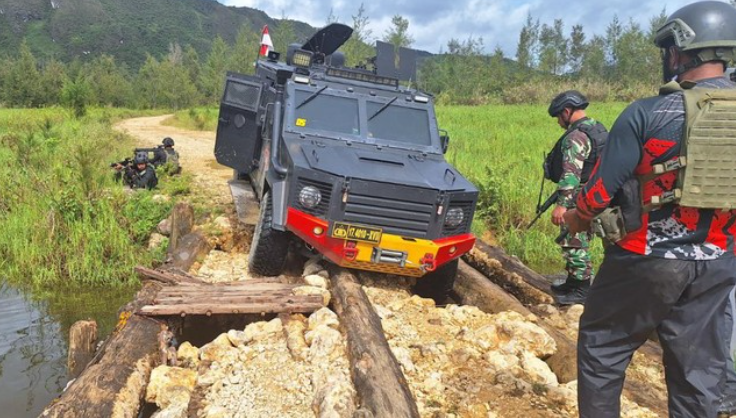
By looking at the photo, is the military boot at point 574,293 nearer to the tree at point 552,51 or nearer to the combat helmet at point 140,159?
the combat helmet at point 140,159

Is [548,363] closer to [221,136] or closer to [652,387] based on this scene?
[652,387]

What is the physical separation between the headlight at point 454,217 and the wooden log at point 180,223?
119 inches

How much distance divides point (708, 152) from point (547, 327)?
214 centimetres

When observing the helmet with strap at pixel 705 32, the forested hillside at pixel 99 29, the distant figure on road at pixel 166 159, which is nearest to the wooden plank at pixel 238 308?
the helmet with strap at pixel 705 32

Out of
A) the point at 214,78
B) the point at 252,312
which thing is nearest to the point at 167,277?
the point at 252,312

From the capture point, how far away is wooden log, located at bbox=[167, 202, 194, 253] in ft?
20.2

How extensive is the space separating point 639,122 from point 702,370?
3.40 ft

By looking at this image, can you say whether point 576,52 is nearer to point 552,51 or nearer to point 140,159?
point 552,51

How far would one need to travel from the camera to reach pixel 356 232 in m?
4.31

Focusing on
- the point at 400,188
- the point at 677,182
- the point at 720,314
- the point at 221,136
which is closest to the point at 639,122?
the point at 677,182

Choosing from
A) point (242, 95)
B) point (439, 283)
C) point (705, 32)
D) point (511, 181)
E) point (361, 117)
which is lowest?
point (439, 283)

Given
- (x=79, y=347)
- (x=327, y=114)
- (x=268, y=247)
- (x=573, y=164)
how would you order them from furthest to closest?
(x=327, y=114) → (x=268, y=247) → (x=573, y=164) → (x=79, y=347)

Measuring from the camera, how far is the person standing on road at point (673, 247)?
7.19 ft

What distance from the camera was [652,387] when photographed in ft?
10.8
